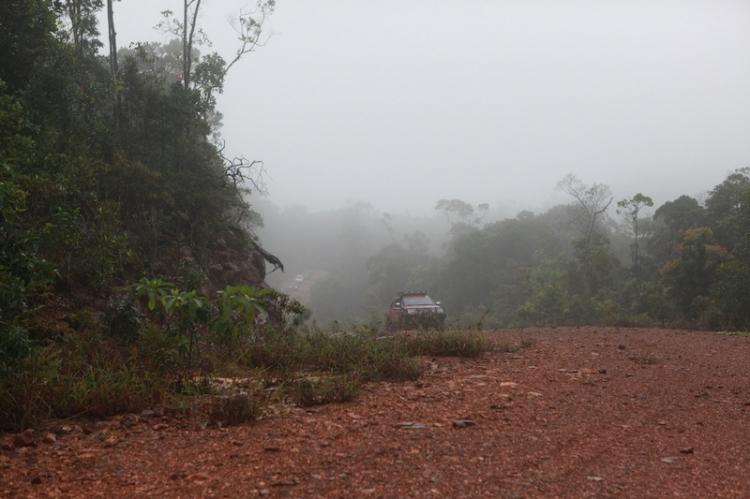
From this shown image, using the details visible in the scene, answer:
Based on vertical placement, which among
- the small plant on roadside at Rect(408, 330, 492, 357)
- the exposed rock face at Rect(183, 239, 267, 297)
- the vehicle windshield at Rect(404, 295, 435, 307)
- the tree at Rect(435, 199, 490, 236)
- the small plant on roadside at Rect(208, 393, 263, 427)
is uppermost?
the tree at Rect(435, 199, 490, 236)

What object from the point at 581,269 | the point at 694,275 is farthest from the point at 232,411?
the point at 581,269

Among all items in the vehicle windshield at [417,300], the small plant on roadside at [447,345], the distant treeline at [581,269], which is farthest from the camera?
the vehicle windshield at [417,300]

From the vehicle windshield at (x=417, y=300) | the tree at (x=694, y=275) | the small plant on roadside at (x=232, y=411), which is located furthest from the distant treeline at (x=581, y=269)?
the small plant on roadside at (x=232, y=411)

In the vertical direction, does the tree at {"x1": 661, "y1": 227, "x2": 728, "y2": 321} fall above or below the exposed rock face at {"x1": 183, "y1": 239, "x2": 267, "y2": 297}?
below

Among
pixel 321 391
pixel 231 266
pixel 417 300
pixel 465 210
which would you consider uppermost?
pixel 465 210

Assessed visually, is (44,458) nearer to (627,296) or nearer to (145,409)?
(145,409)

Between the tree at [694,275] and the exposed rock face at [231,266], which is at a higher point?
the exposed rock face at [231,266]

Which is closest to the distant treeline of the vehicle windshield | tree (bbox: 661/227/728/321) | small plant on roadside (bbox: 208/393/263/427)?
tree (bbox: 661/227/728/321)

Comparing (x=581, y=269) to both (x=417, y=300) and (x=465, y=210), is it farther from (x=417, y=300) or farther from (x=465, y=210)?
(x=465, y=210)

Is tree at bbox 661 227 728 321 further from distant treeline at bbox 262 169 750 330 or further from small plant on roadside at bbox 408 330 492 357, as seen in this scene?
small plant on roadside at bbox 408 330 492 357

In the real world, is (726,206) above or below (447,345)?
above

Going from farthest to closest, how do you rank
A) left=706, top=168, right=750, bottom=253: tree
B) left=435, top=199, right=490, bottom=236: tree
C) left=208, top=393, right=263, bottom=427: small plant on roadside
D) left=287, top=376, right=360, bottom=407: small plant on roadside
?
left=435, top=199, right=490, bottom=236: tree
left=706, top=168, right=750, bottom=253: tree
left=287, top=376, right=360, bottom=407: small plant on roadside
left=208, top=393, right=263, bottom=427: small plant on roadside

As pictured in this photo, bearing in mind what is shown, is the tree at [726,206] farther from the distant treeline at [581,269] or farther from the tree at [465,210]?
the tree at [465,210]

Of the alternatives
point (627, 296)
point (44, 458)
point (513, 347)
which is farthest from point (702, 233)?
point (44, 458)
